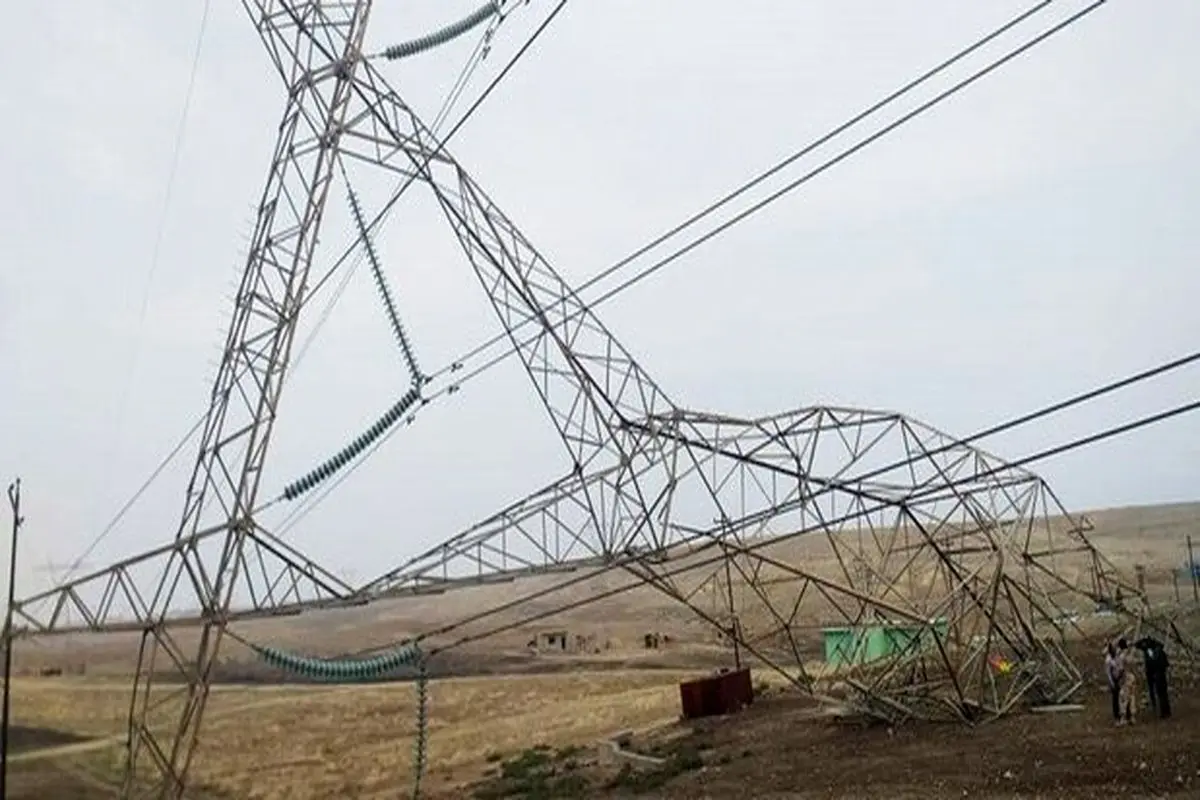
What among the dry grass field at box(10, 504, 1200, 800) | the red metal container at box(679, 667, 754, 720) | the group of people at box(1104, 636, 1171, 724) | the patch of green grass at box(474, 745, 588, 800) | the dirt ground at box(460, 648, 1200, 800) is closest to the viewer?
the dirt ground at box(460, 648, 1200, 800)

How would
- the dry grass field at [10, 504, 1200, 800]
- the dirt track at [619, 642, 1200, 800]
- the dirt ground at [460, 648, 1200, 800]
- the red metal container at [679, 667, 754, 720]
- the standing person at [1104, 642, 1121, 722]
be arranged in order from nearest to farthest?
the dirt track at [619, 642, 1200, 800] → the dirt ground at [460, 648, 1200, 800] → the dry grass field at [10, 504, 1200, 800] → the standing person at [1104, 642, 1121, 722] → the red metal container at [679, 667, 754, 720]

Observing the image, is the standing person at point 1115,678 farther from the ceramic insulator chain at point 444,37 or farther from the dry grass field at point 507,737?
the ceramic insulator chain at point 444,37

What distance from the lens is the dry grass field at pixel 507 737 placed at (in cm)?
2212

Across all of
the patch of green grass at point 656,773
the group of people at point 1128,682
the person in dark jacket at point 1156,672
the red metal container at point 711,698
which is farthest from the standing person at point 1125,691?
the red metal container at point 711,698

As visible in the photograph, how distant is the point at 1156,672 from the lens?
22609 millimetres

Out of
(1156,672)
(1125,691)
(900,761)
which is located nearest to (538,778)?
(900,761)

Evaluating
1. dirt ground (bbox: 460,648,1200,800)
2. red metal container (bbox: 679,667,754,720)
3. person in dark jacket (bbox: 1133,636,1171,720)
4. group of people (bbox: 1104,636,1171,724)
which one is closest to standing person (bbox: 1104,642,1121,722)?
group of people (bbox: 1104,636,1171,724)

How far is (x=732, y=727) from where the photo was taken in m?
34.0

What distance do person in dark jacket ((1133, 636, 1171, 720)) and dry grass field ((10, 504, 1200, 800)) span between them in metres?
0.52

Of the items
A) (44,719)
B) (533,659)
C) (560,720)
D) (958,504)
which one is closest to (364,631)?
(533,659)

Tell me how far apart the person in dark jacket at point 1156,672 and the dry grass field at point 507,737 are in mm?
522

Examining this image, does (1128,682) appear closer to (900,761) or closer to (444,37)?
(900,761)

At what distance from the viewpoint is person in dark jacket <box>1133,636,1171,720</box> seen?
22.2 meters

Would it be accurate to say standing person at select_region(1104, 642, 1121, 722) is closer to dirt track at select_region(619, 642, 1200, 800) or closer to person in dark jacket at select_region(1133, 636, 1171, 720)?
dirt track at select_region(619, 642, 1200, 800)
